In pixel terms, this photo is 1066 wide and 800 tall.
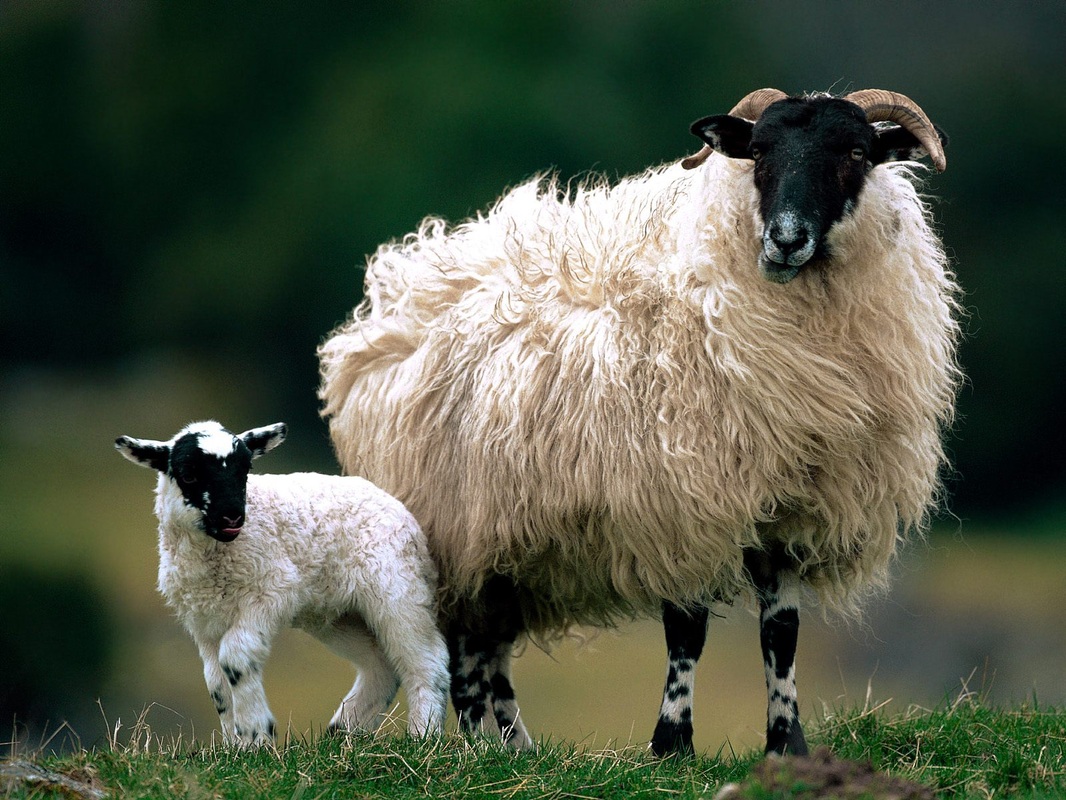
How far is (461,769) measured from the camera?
5062mm

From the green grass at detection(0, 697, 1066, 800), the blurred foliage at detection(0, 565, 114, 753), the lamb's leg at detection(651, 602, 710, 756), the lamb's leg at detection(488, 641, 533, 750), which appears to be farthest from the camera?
the blurred foliage at detection(0, 565, 114, 753)

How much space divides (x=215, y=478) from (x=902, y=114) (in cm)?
302

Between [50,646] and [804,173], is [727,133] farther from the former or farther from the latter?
[50,646]

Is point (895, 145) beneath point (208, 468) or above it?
above

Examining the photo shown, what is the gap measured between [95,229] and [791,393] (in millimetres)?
20106

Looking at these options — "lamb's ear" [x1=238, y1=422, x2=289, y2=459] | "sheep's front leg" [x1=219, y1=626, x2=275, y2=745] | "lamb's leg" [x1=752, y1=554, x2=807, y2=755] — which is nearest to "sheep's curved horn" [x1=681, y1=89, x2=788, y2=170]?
"lamb's leg" [x1=752, y1=554, x2=807, y2=755]

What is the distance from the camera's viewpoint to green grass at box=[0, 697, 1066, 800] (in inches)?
187

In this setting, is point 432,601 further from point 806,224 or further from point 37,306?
point 37,306

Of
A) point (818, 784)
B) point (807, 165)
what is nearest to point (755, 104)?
point (807, 165)

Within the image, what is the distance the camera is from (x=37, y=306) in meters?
22.1

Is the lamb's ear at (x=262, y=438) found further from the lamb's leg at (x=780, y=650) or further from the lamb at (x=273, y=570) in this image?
the lamb's leg at (x=780, y=650)

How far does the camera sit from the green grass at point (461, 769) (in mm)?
4742

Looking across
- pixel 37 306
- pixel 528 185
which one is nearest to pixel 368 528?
pixel 528 185

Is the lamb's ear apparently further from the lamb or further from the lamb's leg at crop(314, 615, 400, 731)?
the lamb's leg at crop(314, 615, 400, 731)
